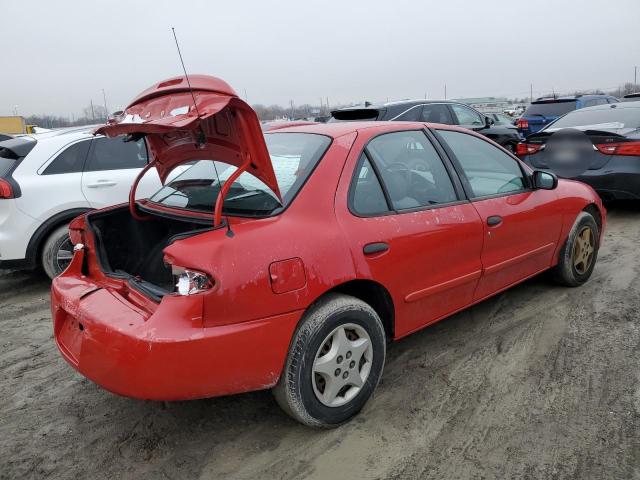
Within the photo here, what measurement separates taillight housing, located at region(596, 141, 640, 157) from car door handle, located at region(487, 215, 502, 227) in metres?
4.02

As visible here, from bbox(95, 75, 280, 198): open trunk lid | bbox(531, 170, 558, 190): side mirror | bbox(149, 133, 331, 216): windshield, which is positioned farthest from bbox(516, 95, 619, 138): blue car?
bbox(95, 75, 280, 198): open trunk lid

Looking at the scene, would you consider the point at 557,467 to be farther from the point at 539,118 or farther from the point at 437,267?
the point at 539,118

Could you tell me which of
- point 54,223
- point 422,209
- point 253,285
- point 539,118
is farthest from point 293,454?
point 539,118

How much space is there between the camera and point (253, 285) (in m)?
2.32

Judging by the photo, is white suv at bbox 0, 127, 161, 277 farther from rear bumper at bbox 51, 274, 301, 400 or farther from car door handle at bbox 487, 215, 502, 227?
car door handle at bbox 487, 215, 502, 227

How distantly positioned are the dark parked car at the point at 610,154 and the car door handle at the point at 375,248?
197 inches

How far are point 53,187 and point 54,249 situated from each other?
1.90ft

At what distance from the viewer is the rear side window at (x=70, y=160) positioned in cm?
507

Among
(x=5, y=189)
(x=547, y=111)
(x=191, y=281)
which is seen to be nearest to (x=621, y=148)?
(x=191, y=281)

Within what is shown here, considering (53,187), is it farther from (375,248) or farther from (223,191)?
(375,248)

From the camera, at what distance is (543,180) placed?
13.1 ft

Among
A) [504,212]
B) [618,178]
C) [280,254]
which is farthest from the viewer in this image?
[618,178]

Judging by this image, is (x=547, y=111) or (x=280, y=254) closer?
(x=280, y=254)

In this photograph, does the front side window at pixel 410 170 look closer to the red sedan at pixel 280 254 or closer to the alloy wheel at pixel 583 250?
the red sedan at pixel 280 254
